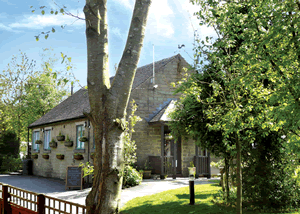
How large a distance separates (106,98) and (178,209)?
17.0 feet

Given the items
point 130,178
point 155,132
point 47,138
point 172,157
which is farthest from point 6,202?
point 47,138

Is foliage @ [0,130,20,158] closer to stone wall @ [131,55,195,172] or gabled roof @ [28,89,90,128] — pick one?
gabled roof @ [28,89,90,128]

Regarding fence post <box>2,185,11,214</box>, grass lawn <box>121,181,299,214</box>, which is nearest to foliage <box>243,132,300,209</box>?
grass lawn <box>121,181,299,214</box>

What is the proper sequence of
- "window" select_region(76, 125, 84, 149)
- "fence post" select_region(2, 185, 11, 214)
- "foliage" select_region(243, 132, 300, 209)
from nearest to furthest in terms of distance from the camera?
1. "fence post" select_region(2, 185, 11, 214)
2. "foliage" select_region(243, 132, 300, 209)
3. "window" select_region(76, 125, 84, 149)

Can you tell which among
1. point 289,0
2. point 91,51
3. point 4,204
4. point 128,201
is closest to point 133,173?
point 128,201

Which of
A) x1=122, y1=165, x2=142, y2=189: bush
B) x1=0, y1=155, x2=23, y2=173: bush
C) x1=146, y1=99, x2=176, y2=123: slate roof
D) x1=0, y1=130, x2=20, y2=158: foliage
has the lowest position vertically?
x1=0, y1=155, x2=23, y2=173: bush

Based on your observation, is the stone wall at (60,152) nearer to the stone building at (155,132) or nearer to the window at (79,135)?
the stone building at (155,132)

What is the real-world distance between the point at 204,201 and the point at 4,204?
605 centimetres

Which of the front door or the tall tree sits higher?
the tall tree

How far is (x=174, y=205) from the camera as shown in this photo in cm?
959

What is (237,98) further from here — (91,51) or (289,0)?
(91,51)

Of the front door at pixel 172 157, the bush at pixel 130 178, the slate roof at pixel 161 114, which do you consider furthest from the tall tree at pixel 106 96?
the slate roof at pixel 161 114

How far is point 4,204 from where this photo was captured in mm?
7918

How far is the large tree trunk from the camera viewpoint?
16.6 feet
